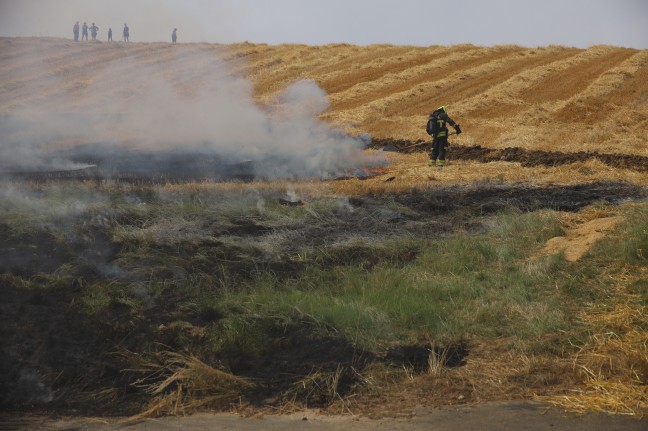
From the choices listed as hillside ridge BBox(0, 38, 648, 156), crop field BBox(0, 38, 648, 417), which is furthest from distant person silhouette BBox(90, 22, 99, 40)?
crop field BBox(0, 38, 648, 417)

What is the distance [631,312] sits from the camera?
7324mm

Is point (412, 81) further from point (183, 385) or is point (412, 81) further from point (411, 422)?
point (411, 422)

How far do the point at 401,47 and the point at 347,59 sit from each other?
3926mm

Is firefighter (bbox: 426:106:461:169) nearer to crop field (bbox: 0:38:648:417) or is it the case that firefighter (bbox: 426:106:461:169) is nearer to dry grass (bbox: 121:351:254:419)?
crop field (bbox: 0:38:648:417)

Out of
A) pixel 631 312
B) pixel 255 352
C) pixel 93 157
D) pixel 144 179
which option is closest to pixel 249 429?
pixel 255 352

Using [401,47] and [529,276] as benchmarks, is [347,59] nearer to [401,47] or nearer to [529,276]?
[401,47]

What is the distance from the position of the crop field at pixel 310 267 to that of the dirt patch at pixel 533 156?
10cm

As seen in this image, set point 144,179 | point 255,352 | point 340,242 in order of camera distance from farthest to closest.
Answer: point 144,179 < point 340,242 < point 255,352

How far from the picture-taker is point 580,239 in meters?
9.99

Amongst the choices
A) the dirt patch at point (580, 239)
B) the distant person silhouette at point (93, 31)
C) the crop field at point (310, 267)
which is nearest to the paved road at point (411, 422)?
the crop field at point (310, 267)

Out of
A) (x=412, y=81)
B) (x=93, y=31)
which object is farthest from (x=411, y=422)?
(x=93, y=31)

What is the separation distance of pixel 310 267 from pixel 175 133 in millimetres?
12097

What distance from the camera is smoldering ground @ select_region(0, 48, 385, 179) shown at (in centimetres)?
1720

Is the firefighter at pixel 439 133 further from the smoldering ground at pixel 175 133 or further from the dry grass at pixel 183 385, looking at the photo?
the dry grass at pixel 183 385
